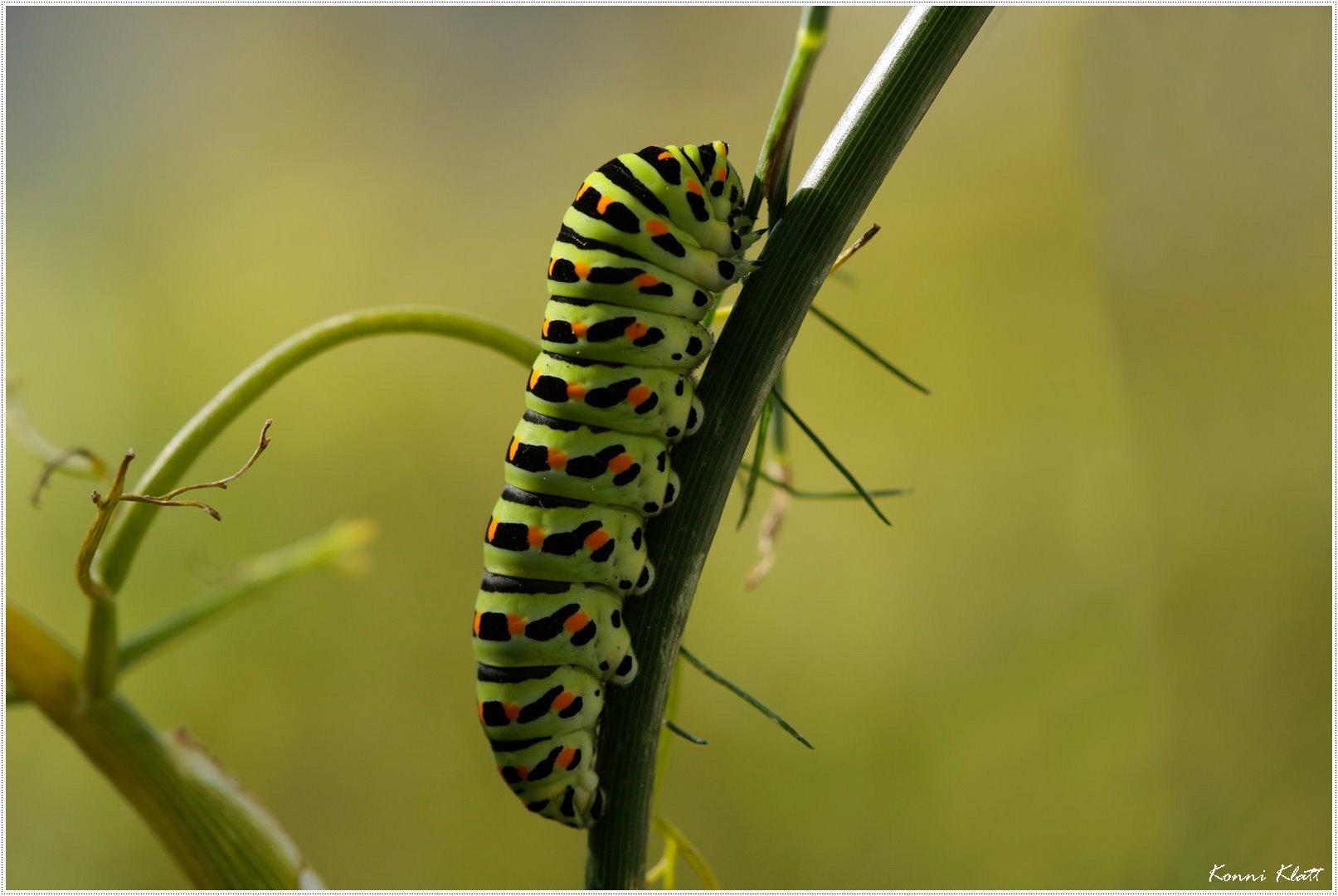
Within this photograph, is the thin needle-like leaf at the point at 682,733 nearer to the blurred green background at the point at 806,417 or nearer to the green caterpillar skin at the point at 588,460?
the green caterpillar skin at the point at 588,460

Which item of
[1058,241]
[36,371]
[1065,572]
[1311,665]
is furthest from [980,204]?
[36,371]

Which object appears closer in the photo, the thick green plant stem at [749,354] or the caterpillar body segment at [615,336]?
the thick green plant stem at [749,354]

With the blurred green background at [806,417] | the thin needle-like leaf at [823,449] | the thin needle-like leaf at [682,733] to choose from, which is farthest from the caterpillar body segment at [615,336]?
the blurred green background at [806,417]

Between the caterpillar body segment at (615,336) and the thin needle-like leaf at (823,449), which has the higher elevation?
the caterpillar body segment at (615,336)

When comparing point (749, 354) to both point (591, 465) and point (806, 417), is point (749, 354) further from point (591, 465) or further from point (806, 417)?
point (806, 417)

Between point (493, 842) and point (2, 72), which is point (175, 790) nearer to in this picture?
point (2, 72)

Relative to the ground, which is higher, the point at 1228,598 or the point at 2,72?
the point at 2,72

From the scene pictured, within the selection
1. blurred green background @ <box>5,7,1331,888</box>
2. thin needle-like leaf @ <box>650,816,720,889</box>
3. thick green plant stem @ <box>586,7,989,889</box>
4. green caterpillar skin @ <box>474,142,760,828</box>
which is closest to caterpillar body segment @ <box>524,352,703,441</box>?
green caterpillar skin @ <box>474,142,760,828</box>
